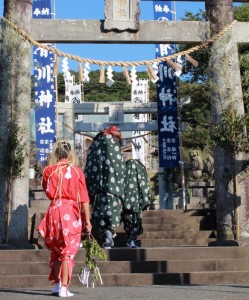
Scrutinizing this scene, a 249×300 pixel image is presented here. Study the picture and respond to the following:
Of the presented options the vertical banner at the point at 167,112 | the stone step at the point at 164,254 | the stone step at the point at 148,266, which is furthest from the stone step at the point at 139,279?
the vertical banner at the point at 167,112

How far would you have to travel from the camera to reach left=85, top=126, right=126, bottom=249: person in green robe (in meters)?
9.55

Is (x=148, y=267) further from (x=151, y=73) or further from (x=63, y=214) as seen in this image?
(x=151, y=73)

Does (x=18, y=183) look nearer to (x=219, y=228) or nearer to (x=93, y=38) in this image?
(x=93, y=38)

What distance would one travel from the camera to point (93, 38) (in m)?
11.8

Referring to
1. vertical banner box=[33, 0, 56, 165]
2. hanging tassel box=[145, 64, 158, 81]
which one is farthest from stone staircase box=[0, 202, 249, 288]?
vertical banner box=[33, 0, 56, 165]

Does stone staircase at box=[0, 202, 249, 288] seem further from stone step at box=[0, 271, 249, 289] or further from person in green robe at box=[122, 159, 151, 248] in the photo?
person in green robe at box=[122, 159, 151, 248]

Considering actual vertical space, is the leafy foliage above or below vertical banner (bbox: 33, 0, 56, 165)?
below

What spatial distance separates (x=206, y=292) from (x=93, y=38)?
6.10 metres

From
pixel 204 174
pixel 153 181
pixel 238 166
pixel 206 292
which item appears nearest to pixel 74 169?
pixel 206 292

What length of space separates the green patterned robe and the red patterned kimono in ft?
9.41

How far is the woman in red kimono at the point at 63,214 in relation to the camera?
6445 mm

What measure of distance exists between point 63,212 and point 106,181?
3.13m

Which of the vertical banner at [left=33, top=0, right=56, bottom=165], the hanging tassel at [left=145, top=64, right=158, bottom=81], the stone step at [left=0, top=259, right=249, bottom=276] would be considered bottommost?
the stone step at [left=0, top=259, right=249, bottom=276]

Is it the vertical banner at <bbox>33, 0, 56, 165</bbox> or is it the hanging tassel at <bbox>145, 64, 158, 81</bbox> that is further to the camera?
the vertical banner at <bbox>33, 0, 56, 165</bbox>
